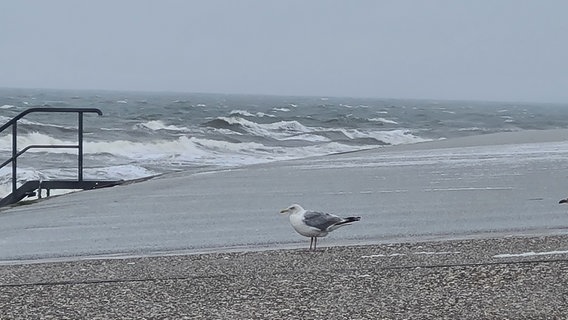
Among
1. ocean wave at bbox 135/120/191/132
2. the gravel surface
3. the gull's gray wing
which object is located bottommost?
ocean wave at bbox 135/120/191/132

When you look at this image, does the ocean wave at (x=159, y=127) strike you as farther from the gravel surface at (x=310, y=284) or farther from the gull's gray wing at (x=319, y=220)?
the gravel surface at (x=310, y=284)

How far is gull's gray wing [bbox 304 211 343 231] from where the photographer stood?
8.12m

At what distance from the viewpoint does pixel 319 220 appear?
816 cm

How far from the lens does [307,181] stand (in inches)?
586

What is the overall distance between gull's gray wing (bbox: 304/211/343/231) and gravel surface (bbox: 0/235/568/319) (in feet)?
0.73

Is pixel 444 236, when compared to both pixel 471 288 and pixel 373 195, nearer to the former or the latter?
pixel 471 288

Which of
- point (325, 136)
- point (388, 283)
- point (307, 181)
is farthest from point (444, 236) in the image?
point (325, 136)

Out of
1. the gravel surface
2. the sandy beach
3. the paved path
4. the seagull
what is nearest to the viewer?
the gravel surface

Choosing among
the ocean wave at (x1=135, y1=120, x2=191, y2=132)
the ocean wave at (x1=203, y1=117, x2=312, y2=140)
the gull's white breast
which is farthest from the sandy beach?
the ocean wave at (x1=135, y1=120, x2=191, y2=132)

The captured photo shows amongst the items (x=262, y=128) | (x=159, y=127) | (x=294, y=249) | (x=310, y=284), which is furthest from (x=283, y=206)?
(x=262, y=128)

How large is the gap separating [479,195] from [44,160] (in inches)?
550

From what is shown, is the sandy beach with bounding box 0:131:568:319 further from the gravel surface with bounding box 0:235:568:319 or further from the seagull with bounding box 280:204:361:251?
the seagull with bounding box 280:204:361:251

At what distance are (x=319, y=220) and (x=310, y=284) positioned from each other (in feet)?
5.81

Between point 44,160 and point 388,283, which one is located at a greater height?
point 388,283
